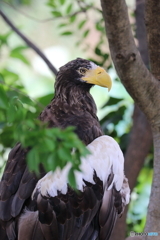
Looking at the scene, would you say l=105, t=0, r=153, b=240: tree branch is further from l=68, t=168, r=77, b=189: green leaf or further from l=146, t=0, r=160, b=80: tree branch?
l=68, t=168, r=77, b=189: green leaf

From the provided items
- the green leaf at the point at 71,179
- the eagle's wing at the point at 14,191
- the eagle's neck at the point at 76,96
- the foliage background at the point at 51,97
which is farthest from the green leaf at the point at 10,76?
the green leaf at the point at 71,179

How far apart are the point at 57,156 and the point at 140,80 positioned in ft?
2.92

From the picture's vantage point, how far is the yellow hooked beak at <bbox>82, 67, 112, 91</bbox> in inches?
118

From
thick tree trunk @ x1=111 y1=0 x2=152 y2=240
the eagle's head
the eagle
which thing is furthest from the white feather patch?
thick tree trunk @ x1=111 y1=0 x2=152 y2=240

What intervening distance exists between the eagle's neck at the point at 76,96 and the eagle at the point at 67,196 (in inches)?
9.8

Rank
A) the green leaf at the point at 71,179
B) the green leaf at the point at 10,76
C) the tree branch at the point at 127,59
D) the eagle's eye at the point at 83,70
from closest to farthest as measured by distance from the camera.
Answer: the green leaf at the point at 71,179, the tree branch at the point at 127,59, the eagle's eye at the point at 83,70, the green leaf at the point at 10,76

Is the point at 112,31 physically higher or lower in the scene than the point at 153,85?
higher

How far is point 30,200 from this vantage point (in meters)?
2.55

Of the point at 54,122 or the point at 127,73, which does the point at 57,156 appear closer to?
the point at 127,73

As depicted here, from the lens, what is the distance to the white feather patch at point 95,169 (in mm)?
2516

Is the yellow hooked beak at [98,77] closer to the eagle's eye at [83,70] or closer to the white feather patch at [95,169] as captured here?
the eagle's eye at [83,70]

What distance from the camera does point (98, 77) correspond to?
307 cm

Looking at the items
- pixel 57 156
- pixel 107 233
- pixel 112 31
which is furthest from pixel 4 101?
pixel 107 233

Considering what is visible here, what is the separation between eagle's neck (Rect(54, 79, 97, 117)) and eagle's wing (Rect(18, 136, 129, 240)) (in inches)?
19.6
